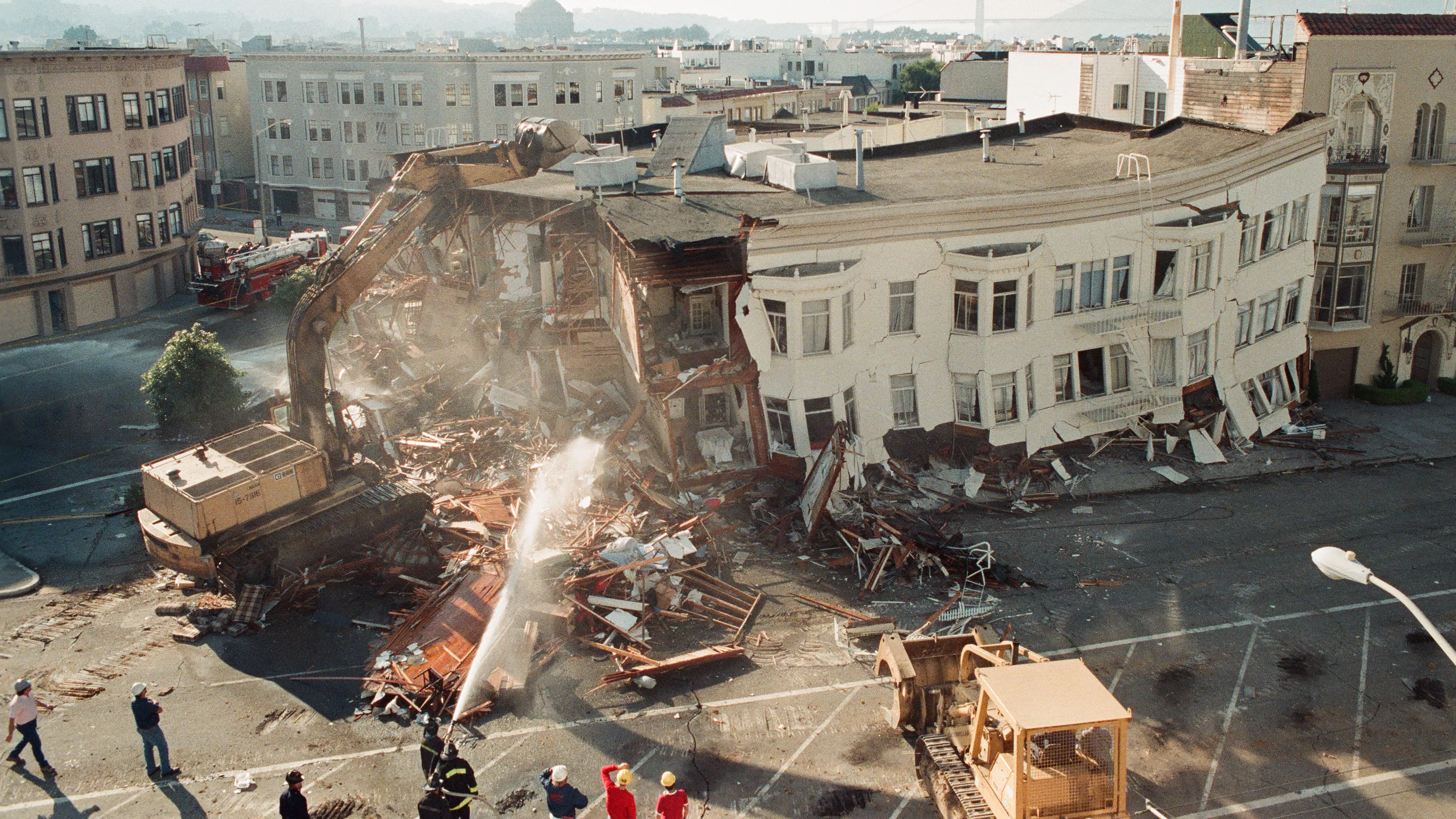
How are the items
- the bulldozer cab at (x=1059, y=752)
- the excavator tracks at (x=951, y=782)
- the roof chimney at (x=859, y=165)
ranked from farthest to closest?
the roof chimney at (x=859, y=165), the excavator tracks at (x=951, y=782), the bulldozer cab at (x=1059, y=752)

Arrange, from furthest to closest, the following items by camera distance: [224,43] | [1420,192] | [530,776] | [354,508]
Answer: [224,43] < [1420,192] < [354,508] < [530,776]

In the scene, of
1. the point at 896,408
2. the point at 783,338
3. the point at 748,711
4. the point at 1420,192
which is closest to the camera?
the point at 748,711

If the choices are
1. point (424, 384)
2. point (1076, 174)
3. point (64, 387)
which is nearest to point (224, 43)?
point (64, 387)

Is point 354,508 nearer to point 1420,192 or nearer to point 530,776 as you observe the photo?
point 530,776

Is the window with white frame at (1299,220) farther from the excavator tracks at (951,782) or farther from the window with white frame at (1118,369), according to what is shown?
the excavator tracks at (951,782)

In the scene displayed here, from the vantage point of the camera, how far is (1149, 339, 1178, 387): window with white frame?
1248 inches

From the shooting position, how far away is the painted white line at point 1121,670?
2038 centimetres

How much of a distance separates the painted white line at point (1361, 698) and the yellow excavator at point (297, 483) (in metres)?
19.4

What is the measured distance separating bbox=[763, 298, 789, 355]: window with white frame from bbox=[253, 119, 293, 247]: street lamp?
4141 cm

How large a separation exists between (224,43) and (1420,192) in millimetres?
112489

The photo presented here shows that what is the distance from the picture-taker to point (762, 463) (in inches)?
1108

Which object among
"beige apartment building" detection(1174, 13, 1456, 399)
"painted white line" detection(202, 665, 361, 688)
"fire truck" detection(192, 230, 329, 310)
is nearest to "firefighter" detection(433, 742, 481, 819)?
"painted white line" detection(202, 665, 361, 688)

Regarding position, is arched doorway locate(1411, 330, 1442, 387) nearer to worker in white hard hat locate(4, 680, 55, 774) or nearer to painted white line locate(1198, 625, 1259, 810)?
painted white line locate(1198, 625, 1259, 810)

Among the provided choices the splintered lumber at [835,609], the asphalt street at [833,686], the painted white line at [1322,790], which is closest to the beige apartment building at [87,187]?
the asphalt street at [833,686]
